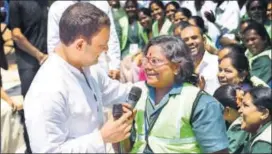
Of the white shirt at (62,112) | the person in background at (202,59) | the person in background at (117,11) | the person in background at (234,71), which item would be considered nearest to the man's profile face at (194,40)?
the person in background at (202,59)

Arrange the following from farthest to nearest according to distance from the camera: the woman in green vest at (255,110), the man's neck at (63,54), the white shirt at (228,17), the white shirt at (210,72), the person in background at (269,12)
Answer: the white shirt at (228,17)
the person in background at (269,12)
the white shirt at (210,72)
the woman in green vest at (255,110)
the man's neck at (63,54)

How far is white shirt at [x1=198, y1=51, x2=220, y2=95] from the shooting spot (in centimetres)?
371

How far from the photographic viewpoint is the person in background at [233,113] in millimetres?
3080

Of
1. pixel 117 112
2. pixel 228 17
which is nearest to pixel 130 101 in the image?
pixel 117 112

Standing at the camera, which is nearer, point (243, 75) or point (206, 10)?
point (243, 75)

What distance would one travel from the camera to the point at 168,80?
2.38 meters

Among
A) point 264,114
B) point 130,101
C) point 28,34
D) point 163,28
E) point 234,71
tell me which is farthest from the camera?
point 163,28

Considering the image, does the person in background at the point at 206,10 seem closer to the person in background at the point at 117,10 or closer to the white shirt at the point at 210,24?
the white shirt at the point at 210,24

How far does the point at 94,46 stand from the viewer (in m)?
2.11

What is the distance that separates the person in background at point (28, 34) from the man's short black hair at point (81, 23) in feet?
6.92

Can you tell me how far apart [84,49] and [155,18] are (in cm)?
466

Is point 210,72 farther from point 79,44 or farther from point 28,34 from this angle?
point 79,44

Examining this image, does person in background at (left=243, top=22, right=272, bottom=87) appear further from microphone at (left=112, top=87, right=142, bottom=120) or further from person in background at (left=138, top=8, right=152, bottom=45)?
microphone at (left=112, top=87, right=142, bottom=120)

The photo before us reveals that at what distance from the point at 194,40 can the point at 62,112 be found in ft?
6.52
